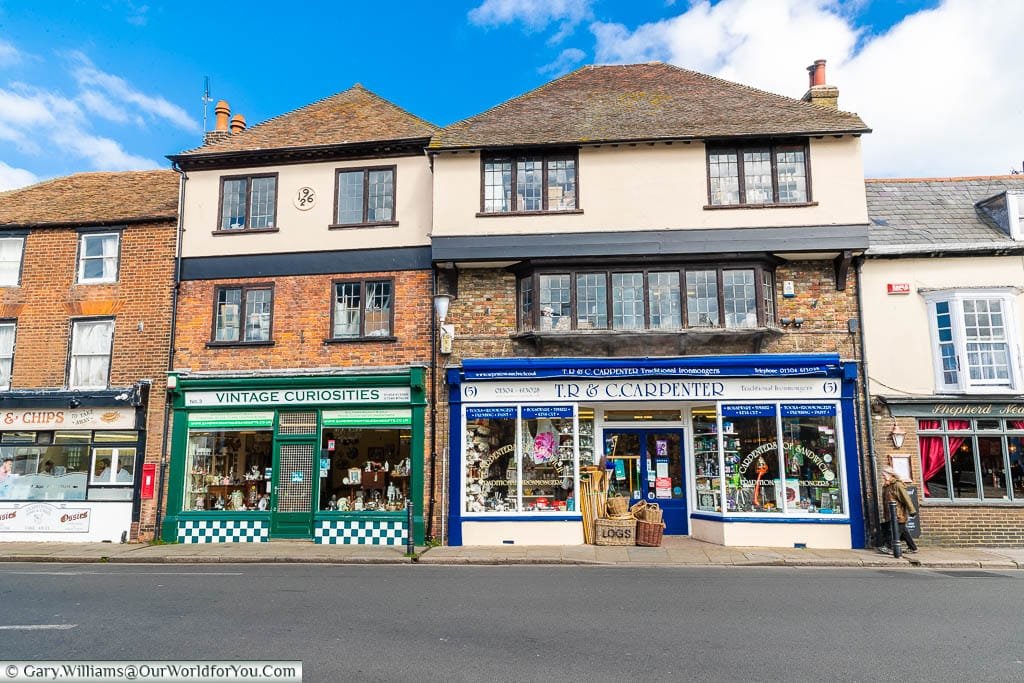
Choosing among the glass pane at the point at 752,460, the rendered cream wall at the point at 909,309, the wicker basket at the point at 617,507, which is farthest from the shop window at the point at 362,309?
the rendered cream wall at the point at 909,309

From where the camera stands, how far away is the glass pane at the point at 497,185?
15023 mm

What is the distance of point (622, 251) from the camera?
14.4 meters

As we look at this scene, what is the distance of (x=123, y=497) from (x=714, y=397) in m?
12.9

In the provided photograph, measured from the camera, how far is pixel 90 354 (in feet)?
53.1

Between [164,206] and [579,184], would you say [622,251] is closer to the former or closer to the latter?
[579,184]

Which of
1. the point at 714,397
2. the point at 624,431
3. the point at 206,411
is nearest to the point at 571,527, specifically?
the point at 624,431

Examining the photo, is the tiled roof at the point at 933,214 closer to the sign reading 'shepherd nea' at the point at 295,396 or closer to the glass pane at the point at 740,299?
the glass pane at the point at 740,299

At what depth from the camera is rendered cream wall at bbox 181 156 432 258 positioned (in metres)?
15.6

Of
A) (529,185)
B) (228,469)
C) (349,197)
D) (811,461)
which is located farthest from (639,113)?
(228,469)

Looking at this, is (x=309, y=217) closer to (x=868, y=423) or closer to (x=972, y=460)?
(x=868, y=423)

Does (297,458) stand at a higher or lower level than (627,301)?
lower

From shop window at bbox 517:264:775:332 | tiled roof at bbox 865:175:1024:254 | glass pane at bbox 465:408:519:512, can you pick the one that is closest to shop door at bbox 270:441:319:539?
glass pane at bbox 465:408:519:512

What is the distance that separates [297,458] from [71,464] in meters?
5.38

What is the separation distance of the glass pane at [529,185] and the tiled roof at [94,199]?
8044mm
